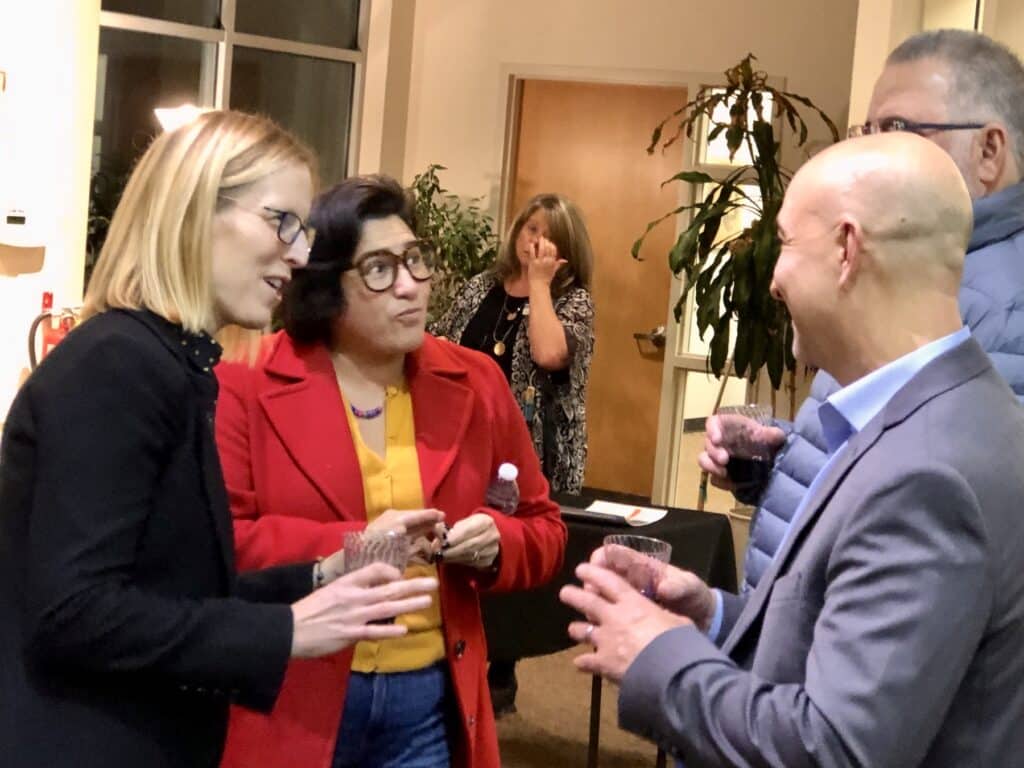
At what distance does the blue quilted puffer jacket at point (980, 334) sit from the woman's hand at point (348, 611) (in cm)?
51

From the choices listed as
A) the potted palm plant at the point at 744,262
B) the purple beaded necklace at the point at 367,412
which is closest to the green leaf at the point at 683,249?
the potted palm plant at the point at 744,262

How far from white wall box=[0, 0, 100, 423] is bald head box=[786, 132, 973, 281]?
414 cm

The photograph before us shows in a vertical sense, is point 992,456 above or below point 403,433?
above

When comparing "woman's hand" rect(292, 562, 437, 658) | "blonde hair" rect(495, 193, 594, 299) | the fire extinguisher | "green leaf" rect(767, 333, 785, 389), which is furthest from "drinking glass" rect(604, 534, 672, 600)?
"green leaf" rect(767, 333, 785, 389)

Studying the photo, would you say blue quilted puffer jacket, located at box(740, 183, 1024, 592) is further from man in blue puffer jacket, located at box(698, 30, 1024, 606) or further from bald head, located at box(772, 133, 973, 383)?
bald head, located at box(772, 133, 973, 383)

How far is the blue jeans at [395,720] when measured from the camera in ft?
6.37

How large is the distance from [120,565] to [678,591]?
68cm

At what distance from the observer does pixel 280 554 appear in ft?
6.29

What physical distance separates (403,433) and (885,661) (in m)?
1.12

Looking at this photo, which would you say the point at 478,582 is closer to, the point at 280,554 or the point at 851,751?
the point at 280,554

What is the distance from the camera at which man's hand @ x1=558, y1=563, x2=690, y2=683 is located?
1.32 metres

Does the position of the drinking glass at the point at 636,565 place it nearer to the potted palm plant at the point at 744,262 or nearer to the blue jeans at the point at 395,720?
the blue jeans at the point at 395,720

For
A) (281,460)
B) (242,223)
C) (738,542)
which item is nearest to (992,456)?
(242,223)

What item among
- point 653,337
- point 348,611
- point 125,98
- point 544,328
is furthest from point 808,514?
point 125,98
